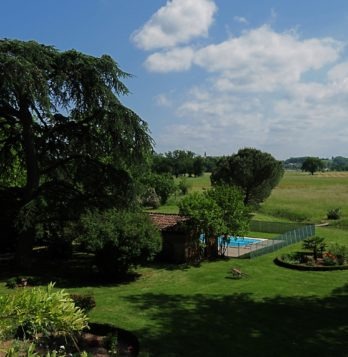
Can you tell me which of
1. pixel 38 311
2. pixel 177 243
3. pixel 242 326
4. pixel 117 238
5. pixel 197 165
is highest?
pixel 197 165

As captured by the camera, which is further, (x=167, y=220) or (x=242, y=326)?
(x=167, y=220)


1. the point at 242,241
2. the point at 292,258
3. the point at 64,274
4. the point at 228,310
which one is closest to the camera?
the point at 228,310

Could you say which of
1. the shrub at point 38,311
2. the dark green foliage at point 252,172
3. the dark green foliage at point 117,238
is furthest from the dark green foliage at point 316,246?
the shrub at point 38,311

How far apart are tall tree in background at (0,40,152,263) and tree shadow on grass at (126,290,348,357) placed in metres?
8.61

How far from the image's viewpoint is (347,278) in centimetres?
2741

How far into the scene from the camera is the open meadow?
1591cm

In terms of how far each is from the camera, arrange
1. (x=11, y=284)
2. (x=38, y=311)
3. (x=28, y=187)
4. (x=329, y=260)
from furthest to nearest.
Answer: (x=329, y=260) → (x=28, y=187) → (x=11, y=284) → (x=38, y=311)

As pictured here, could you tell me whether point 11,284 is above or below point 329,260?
below

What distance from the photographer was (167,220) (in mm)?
→ 34312

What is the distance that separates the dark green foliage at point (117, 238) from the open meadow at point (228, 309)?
129 cm

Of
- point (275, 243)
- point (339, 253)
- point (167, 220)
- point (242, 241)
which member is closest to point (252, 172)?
point (242, 241)

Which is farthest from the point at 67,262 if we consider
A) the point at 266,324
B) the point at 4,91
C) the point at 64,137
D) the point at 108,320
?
the point at 266,324

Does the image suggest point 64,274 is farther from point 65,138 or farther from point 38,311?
point 38,311

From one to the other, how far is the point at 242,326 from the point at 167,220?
654 inches
